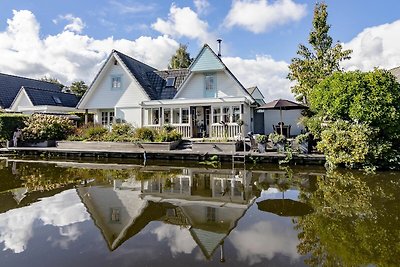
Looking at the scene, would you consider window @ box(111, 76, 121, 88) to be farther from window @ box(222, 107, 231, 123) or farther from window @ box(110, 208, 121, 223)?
window @ box(110, 208, 121, 223)

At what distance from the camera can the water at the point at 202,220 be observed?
14.0ft

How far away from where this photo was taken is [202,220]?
5.83 metres

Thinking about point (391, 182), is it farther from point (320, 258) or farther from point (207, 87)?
point (207, 87)

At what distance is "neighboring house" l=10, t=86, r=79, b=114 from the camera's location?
2639cm

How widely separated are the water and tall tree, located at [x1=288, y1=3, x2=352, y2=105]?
12579 millimetres

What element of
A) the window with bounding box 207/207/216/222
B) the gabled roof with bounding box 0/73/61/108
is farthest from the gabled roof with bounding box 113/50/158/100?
the gabled roof with bounding box 0/73/61/108

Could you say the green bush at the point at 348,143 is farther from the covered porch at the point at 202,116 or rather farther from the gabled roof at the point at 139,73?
the gabled roof at the point at 139,73

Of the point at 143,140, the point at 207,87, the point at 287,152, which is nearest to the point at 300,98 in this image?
the point at 207,87

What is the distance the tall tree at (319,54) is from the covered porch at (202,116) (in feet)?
19.7

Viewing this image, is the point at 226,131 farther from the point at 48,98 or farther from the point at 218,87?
the point at 48,98

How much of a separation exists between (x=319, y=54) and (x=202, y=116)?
10.3 m

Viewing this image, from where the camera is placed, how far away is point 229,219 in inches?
233

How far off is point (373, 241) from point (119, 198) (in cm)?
593

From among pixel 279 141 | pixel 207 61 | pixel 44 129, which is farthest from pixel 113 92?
pixel 279 141
